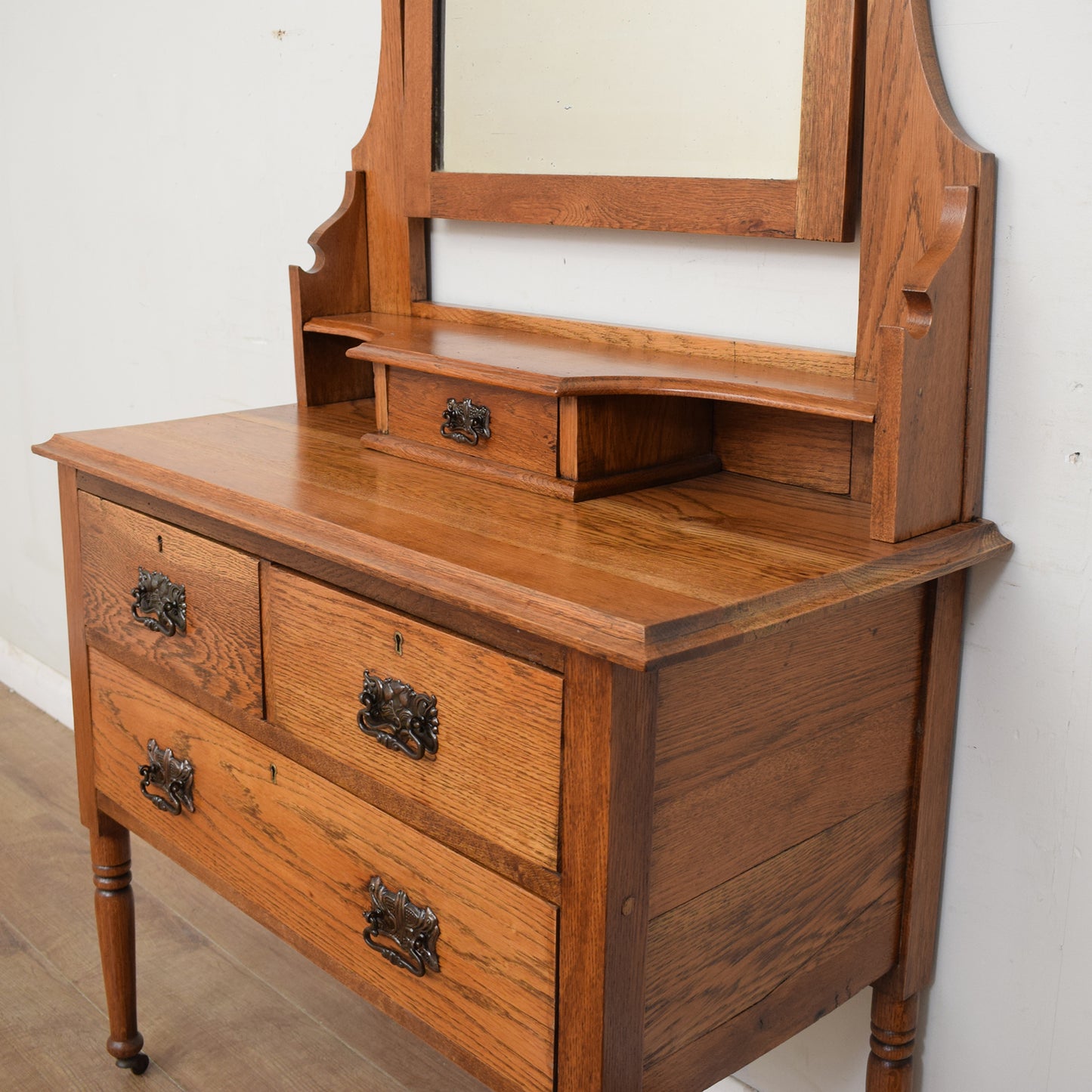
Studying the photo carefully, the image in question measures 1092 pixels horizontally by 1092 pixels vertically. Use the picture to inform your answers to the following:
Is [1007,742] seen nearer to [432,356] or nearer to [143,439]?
[432,356]

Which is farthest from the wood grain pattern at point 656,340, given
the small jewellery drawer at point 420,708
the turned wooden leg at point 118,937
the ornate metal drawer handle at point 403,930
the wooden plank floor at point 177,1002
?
the wooden plank floor at point 177,1002

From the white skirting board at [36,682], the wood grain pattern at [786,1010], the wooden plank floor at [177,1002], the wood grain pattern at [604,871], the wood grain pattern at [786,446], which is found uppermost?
the wood grain pattern at [786,446]

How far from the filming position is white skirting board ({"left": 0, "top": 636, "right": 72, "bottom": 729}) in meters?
3.25

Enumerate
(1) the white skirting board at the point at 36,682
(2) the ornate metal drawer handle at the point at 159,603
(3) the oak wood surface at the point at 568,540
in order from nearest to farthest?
(3) the oak wood surface at the point at 568,540, (2) the ornate metal drawer handle at the point at 159,603, (1) the white skirting board at the point at 36,682

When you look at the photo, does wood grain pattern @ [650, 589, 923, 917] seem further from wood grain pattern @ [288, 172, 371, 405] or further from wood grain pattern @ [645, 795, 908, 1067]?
wood grain pattern @ [288, 172, 371, 405]

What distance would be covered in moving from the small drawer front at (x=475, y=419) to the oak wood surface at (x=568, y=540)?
0.05 metres

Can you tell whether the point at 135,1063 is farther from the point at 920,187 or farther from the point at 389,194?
the point at 920,187

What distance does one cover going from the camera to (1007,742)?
140 centimetres

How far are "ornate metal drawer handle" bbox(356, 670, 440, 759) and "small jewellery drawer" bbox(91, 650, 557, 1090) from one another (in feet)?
0.31

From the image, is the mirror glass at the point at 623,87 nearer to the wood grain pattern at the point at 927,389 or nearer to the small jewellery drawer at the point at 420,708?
the wood grain pattern at the point at 927,389

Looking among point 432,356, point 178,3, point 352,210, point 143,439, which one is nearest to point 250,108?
point 178,3

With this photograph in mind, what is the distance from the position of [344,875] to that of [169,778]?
39 cm

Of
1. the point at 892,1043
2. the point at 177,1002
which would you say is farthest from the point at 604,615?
the point at 177,1002

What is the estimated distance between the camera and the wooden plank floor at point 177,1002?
203cm
